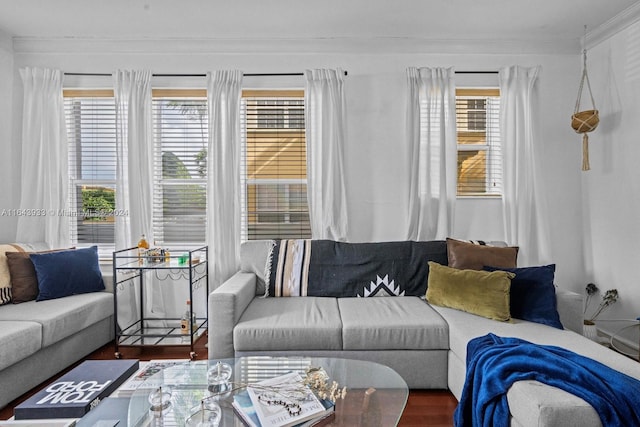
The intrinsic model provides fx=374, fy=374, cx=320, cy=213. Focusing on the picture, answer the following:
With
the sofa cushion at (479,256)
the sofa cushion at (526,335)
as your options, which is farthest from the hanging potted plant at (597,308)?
the sofa cushion at (526,335)

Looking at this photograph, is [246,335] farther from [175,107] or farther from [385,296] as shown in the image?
[175,107]

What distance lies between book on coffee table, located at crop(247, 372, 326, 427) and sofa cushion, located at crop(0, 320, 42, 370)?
149cm

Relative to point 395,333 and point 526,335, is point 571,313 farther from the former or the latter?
point 395,333

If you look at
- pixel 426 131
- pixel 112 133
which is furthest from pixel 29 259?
pixel 426 131

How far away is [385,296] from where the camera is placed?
2914 mm

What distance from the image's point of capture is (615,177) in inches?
122

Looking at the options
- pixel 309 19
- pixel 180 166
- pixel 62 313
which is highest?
pixel 309 19

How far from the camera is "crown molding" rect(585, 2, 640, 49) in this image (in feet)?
9.46

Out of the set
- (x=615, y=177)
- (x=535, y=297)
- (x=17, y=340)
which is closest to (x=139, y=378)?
(x=17, y=340)

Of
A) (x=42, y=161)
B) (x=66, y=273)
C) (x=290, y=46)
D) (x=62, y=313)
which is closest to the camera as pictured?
(x=62, y=313)

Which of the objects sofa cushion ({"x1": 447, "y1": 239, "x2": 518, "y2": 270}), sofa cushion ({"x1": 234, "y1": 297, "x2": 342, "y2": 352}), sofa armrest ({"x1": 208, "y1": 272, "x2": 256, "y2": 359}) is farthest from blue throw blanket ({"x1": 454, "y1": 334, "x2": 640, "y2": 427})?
sofa armrest ({"x1": 208, "y1": 272, "x2": 256, "y2": 359})

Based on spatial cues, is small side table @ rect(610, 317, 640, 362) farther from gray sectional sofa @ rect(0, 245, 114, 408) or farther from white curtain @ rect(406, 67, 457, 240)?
gray sectional sofa @ rect(0, 245, 114, 408)

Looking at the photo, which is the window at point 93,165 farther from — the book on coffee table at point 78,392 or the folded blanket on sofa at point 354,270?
the book on coffee table at point 78,392

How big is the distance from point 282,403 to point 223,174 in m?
2.33
